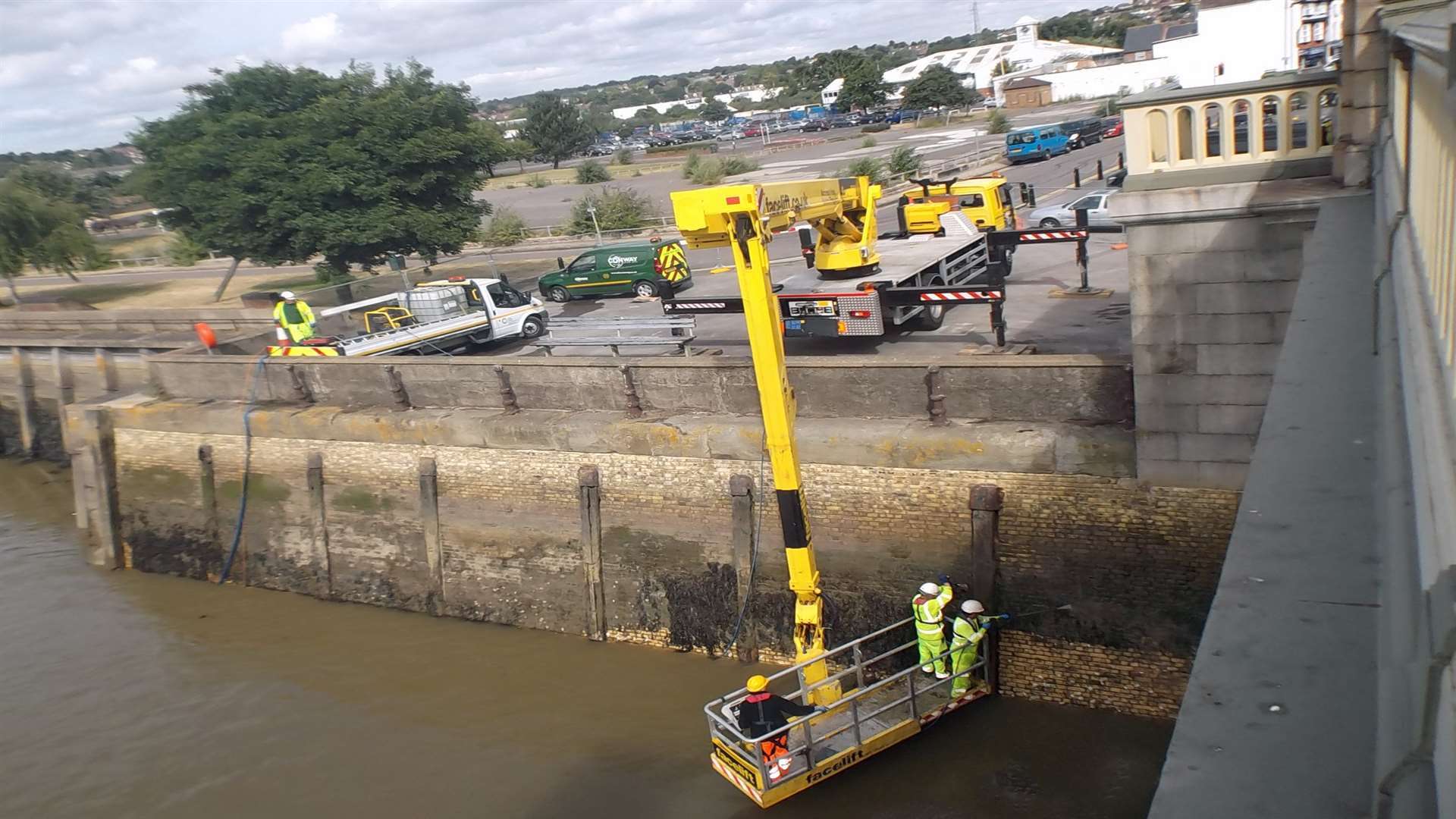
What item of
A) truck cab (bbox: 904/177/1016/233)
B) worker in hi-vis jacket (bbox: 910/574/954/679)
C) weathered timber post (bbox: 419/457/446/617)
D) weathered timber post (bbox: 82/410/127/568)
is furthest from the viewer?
truck cab (bbox: 904/177/1016/233)

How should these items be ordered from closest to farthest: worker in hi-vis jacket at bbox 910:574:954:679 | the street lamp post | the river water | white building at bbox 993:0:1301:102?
the river water
worker in hi-vis jacket at bbox 910:574:954:679
white building at bbox 993:0:1301:102
the street lamp post

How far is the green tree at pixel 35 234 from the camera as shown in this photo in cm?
3644

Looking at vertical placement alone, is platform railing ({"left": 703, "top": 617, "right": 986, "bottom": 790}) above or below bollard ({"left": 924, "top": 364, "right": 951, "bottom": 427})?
below

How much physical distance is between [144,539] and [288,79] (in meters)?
15.8

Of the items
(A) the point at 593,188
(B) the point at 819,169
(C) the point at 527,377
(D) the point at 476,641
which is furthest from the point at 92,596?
(A) the point at 593,188

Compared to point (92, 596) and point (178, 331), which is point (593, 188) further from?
point (92, 596)

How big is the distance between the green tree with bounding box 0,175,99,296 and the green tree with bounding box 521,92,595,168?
176ft

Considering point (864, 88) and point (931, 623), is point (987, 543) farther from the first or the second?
point (864, 88)

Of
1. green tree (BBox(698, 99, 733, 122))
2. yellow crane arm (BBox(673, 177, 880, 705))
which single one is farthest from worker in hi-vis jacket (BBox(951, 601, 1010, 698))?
green tree (BBox(698, 99, 733, 122))

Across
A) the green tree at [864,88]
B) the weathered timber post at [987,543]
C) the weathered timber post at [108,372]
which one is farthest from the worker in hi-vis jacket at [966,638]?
the green tree at [864,88]

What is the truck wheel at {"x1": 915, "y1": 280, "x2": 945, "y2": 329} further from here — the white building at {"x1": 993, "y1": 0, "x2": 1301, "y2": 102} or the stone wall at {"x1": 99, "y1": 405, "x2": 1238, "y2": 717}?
the white building at {"x1": 993, "y1": 0, "x2": 1301, "y2": 102}

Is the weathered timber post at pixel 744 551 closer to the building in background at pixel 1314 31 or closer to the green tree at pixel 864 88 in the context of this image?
the building in background at pixel 1314 31

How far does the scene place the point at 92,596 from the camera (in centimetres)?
1673

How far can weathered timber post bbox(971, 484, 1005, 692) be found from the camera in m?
10.7
